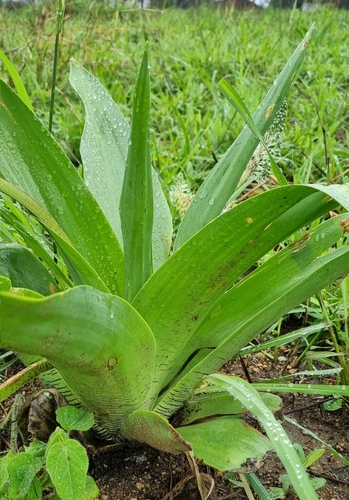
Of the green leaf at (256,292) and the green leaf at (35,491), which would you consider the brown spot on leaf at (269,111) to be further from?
the green leaf at (35,491)

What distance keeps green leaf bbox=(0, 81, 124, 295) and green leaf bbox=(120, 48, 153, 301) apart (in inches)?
2.3

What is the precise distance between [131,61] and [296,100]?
1.04m

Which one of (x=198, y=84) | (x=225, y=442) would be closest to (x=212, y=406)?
(x=225, y=442)

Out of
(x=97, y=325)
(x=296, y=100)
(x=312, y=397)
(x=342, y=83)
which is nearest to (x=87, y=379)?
(x=97, y=325)

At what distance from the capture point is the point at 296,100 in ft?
8.04

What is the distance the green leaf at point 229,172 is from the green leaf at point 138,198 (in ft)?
0.46

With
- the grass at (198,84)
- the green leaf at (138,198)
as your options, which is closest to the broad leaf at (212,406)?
the green leaf at (138,198)

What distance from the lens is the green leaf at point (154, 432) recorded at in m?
0.62

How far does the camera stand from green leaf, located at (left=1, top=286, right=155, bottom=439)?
1.41 feet

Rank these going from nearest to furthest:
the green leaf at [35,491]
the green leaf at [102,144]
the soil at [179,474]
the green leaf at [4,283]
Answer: the green leaf at [4,283] → the green leaf at [35,491] → the soil at [179,474] → the green leaf at [102,144]

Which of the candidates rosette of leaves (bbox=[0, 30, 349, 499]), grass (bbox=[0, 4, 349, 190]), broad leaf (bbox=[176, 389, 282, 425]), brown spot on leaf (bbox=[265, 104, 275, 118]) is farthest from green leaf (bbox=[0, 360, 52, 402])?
grass (bbox=[0, 4, 349, 190])

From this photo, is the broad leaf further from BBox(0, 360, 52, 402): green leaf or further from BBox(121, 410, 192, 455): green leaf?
BBox(0, 360, 52, 402): green leaf

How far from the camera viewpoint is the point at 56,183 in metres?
0.70

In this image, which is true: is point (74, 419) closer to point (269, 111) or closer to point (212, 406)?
point (212, 406)
